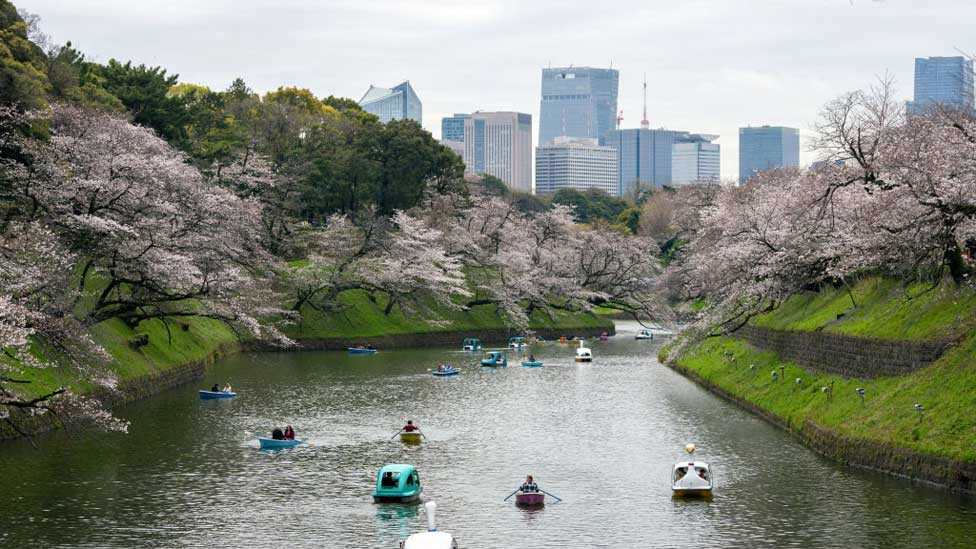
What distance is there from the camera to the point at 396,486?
36219 millimetres

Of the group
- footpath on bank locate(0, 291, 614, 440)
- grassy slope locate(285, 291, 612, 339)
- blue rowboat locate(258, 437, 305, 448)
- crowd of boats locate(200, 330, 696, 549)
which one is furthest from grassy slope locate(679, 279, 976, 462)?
grassy slope locate(285, 291, 612, 339)

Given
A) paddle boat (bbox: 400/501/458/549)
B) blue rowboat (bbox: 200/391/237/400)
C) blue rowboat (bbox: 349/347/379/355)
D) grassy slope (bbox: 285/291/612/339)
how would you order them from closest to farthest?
paddle boat (bbox: 400/501/458/549) < blue rowboat (bbox: 200/391/237/400) < blue rowboat (bbox: 349/347/379/355) < grassy slope (bbox: 285/291/612/339)

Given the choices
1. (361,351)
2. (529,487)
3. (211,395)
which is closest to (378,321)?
(361,351)

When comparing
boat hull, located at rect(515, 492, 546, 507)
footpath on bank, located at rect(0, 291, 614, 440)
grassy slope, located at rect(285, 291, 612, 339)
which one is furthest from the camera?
grassy slope, located at rect(285, 291, 612, 339)

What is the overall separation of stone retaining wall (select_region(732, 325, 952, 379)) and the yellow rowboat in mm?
18761

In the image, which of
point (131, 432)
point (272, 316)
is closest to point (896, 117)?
point (131, 432)

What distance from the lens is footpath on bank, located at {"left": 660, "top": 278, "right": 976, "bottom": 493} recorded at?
1398 inches

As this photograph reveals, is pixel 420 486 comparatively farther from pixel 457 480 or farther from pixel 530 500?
pixel 530 500

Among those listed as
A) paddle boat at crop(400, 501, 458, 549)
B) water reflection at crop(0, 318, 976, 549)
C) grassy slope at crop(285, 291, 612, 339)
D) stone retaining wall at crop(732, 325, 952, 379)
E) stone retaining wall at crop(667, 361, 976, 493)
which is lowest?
water reflection at crop(0, 318, 976, 549)

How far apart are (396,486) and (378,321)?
6497 cm

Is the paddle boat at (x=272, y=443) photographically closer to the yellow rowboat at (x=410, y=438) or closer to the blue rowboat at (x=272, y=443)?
the blue rowboat at (x=272, y=443)

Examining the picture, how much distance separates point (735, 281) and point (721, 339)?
2008cm

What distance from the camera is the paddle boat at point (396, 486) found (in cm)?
3600

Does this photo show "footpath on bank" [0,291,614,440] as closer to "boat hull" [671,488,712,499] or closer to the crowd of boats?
the crowd of boats
